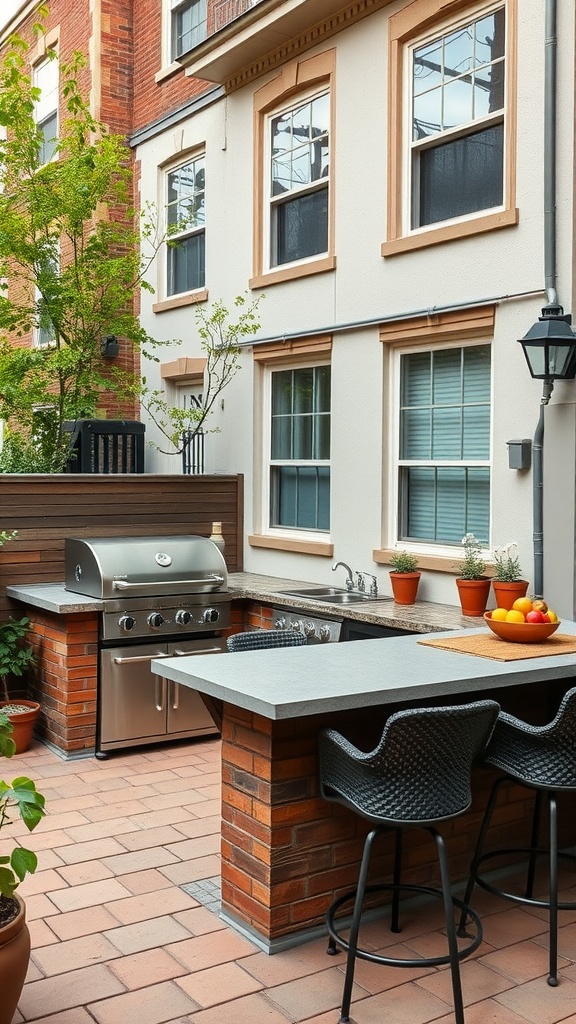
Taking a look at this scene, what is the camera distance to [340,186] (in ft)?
22.9

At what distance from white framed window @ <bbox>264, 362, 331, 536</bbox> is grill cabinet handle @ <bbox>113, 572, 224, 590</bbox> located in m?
1.09

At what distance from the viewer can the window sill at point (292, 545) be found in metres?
7.20

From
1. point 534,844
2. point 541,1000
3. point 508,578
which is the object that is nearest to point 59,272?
point 508,578

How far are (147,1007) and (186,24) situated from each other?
8.71m

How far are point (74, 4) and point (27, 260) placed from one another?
415cm

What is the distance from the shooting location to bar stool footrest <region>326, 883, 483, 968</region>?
326cm

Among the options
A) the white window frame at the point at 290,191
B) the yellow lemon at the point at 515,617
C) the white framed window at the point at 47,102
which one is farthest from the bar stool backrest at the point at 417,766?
the white framed window at the point at 47,102

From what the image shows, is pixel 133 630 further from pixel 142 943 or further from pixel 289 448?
pixel 142 943

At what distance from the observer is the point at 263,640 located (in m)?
4.59

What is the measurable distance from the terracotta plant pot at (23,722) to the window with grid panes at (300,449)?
2.52m

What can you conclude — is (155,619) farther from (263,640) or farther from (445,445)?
(445,445)

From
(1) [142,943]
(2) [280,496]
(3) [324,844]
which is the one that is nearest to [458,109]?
(2) [280,496]

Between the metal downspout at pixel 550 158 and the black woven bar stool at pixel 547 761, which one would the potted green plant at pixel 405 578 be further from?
the black woven bar stool at pixel 547 761

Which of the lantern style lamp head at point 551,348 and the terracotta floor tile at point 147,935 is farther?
the lantern style lamp head at point 551,348
